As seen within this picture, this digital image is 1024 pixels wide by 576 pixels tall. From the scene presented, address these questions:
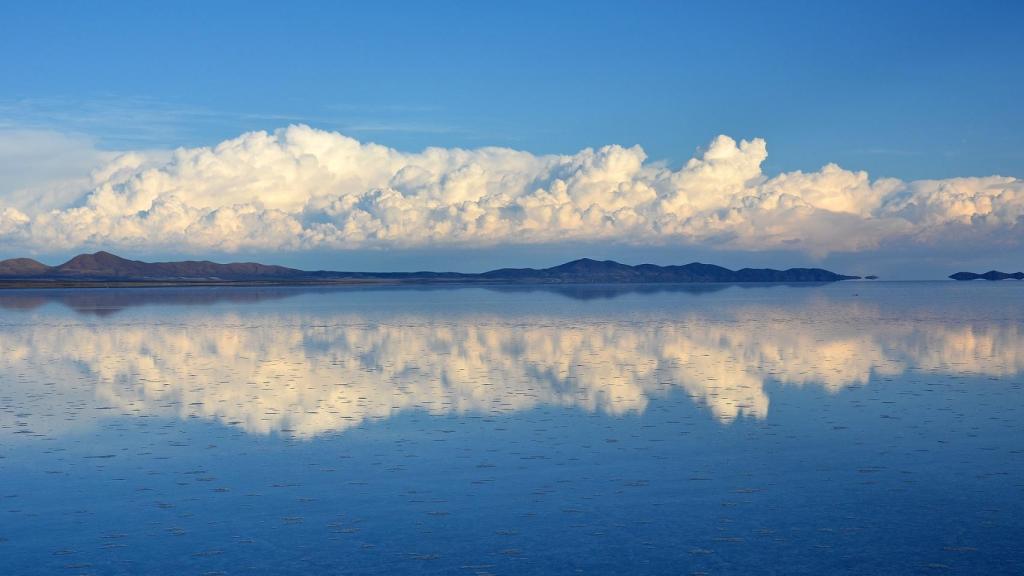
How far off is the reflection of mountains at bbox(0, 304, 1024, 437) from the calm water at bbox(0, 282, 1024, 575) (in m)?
0.24

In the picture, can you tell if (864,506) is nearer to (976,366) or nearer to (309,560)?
(309,560)

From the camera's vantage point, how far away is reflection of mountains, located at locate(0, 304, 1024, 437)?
88.1 feet

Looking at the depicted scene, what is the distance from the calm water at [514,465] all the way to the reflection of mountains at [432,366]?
24cm

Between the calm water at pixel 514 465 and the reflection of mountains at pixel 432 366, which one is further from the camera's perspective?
the reflection of mountains at pixel 432 366

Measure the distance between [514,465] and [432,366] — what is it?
1846cm

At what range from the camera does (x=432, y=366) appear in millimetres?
37312

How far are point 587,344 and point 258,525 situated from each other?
1329 inches

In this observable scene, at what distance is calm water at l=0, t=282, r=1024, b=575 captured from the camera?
13.8m

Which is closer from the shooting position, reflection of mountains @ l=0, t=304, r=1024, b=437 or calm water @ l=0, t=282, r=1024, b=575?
calm water @ l=0, t=282, r=1024, b=575

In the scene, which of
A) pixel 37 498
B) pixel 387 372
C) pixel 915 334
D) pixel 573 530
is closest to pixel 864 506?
pixel 573 530

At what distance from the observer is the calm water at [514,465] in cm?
1377

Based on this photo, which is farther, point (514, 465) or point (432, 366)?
point (432, 366)

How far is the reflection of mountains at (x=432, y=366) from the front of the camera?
88.1 feet

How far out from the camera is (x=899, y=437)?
21875mm
